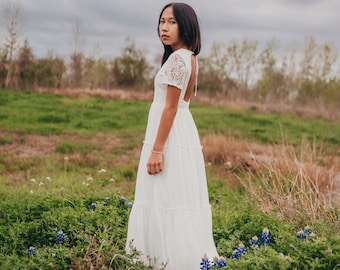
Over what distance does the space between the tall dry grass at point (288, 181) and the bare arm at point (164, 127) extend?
157 cm

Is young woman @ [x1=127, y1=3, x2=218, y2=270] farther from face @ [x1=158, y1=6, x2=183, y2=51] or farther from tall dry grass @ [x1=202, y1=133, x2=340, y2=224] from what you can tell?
tall dry grass @ [x1=202, y1=133, x2=340, y2=224]

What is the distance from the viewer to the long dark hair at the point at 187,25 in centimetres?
363

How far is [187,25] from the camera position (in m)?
3.64

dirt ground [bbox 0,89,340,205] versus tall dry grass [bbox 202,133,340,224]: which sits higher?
tall dry grass [bbox 202,133,340,224]

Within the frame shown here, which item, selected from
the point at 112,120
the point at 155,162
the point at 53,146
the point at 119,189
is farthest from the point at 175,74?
the point at 112,120

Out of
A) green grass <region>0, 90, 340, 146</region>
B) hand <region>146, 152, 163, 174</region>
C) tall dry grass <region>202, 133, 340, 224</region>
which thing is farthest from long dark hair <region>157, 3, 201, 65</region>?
green grass <region>0, 90, 340, 146</region>

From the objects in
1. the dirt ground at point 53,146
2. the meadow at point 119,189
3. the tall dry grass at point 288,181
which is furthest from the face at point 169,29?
the dirt ground at point 53,146

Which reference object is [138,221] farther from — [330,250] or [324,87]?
[324,87]

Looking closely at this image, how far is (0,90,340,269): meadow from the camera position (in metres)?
3.77

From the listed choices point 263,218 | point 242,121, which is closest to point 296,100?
point 242,121

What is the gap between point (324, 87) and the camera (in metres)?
29.7

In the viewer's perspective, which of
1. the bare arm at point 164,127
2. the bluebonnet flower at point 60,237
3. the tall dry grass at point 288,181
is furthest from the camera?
the tall dry grass at point 288,181

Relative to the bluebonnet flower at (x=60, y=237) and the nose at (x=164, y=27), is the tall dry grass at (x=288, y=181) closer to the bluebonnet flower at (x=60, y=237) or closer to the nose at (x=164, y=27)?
the bluebonnet flower at (x=60, y=237)

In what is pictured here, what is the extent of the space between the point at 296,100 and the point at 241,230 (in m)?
24.6
